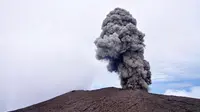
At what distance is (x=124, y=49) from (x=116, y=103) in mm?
12121

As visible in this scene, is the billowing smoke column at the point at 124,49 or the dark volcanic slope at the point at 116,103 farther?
the billowing smoke column at the point at 124,49

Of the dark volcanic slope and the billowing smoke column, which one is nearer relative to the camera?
the dark volcanic slope

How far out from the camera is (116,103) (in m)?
28.9

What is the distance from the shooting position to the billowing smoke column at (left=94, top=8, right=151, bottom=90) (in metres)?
37.4

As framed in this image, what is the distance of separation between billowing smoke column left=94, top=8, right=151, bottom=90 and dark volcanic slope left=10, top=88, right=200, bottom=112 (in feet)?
17.2

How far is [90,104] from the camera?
96.1 ft

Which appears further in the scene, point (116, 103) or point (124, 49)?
point (124, 49)

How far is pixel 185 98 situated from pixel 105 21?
58.9 feet

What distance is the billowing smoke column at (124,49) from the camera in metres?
37.4

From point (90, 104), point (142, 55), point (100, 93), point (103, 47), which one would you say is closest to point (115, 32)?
point (103, 47)

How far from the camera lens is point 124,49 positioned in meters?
38.8

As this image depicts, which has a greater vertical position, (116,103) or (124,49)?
(124,49)

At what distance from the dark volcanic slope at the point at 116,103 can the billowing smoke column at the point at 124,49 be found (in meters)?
5.25

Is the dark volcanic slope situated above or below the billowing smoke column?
below
